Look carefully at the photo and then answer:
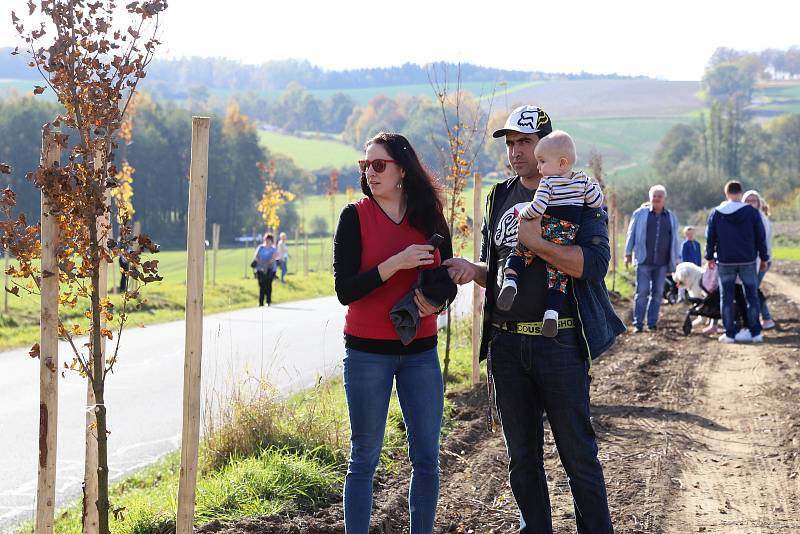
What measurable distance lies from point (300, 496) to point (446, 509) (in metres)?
0.87

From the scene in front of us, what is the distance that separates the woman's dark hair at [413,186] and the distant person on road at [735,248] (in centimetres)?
873

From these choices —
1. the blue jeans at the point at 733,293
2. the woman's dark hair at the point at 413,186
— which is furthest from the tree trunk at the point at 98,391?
the blue jeans at the point at 733,293

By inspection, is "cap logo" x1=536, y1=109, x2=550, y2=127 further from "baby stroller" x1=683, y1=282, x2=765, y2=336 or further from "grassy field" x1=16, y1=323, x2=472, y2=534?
"baby stroller" x1=683, y1=282, x2=765, y2=336

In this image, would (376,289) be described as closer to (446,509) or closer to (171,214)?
(446,509)


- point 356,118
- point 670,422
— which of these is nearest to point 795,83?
point 356,118

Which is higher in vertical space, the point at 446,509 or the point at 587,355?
the point at 587,355

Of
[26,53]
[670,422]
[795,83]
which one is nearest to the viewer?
[26,53]

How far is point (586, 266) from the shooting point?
4.30 metres

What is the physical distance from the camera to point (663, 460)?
6953 mm

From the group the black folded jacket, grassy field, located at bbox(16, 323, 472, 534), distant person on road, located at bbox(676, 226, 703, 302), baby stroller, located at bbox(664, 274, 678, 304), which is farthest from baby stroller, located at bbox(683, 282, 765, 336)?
the black folded jacket

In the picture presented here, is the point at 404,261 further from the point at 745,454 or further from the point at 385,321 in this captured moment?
the point at 745,454

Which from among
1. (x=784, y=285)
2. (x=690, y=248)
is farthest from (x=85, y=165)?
(x=784, y=285)

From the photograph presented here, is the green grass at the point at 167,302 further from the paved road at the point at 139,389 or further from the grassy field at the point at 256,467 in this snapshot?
the grassy field at the point at 256,467

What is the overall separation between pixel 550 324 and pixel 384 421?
85 cm
